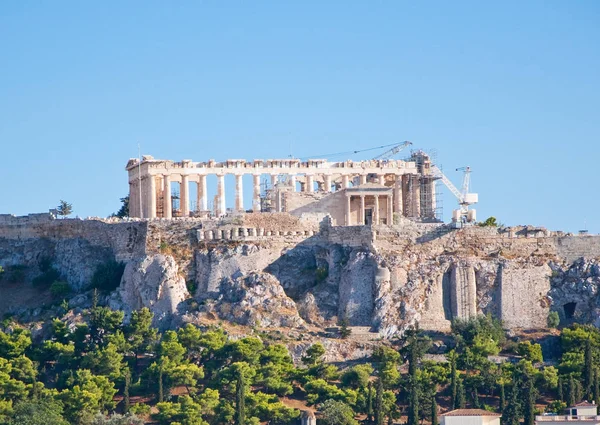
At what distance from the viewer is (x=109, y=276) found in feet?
377

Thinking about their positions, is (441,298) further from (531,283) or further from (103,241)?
(103,241)

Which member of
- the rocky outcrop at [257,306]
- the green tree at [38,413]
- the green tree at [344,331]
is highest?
the rocky outcrop at [257,306]

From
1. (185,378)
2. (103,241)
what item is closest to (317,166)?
(103,241)

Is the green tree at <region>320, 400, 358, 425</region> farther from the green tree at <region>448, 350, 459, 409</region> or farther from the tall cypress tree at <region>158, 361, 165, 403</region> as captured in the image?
the tall cypress tree at <region>158, 361, 165, 403</region>

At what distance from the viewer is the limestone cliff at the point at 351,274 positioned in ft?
361

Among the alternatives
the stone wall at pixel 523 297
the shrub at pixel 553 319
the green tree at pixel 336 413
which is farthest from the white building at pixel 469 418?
the shrub at pixel 553 319

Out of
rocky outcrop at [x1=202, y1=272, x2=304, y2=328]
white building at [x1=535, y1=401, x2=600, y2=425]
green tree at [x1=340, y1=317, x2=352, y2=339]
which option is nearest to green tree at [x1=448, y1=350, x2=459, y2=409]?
Result: white building at [x1=535, y1=401, x2=600, y2=425]

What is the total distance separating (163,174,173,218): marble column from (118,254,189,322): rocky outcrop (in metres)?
7.46

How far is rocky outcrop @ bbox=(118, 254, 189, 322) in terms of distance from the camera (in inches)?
4370

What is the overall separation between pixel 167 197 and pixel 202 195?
85.2 inches

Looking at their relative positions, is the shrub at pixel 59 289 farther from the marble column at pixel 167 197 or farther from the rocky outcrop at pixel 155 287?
the marble column at pixel 167 197

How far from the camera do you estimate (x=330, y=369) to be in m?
106

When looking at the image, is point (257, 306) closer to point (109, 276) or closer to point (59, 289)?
point (109, 276)

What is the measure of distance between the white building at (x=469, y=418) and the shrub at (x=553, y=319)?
11.7 metres
